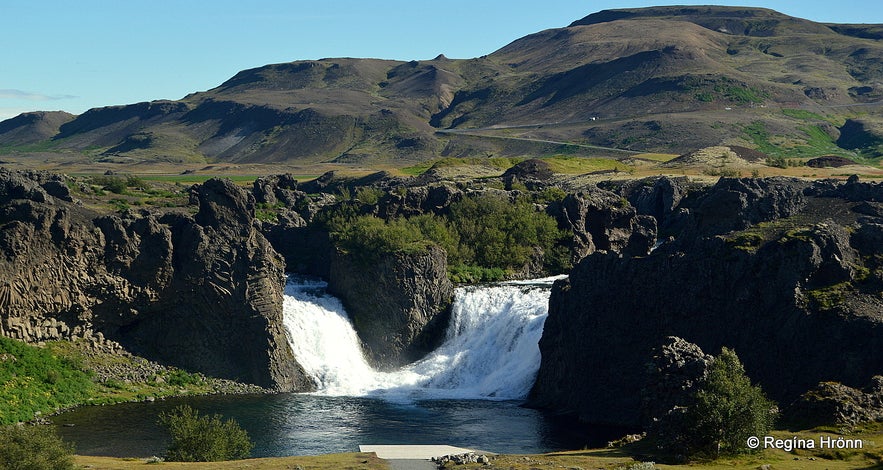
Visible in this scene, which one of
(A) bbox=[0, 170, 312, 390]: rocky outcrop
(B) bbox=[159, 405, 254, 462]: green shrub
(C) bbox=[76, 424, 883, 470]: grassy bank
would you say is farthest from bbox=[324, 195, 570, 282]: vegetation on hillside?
(C) bbox=[76, 424, 883, 470]: grassy bank

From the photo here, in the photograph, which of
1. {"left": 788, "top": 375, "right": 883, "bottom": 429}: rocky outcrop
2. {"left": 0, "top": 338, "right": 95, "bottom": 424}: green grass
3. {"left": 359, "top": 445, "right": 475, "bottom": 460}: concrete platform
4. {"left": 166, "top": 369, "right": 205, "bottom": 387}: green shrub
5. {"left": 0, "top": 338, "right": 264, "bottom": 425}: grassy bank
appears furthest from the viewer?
{"left": 166, "top": 369, "right": 205, "bottom": 387}: green shrub

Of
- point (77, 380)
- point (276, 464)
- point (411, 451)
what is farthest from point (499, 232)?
point (276, 464)

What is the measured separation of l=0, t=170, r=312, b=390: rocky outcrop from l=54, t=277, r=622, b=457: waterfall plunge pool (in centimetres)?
567

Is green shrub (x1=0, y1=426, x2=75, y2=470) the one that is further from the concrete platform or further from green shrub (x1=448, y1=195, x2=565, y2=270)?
green shrub (x1=448, y1=195, x2=565, y2=270)

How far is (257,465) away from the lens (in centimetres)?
6406

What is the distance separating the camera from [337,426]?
289 feet

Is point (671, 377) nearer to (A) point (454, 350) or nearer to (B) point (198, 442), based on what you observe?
(B) point (198, 442)

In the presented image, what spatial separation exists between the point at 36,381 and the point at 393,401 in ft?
99.5

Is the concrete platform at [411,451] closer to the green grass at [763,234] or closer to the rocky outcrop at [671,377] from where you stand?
the rocky outcrop at [671,377]

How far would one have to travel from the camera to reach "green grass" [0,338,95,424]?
87.6 m

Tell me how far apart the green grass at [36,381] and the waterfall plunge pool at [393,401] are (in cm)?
245

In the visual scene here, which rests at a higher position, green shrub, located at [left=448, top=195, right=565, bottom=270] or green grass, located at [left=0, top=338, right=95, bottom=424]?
green shrub, located at [left=448, top=195, right=565, bottom=270]

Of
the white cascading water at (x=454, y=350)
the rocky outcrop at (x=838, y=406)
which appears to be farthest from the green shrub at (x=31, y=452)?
the white cascading water at (x=454, y=350)

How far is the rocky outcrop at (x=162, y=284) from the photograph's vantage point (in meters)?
97.8
